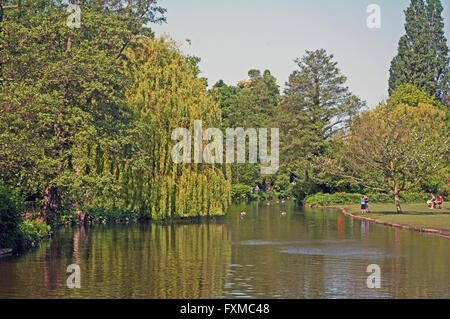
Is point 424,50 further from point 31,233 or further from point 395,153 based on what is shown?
point 31,233

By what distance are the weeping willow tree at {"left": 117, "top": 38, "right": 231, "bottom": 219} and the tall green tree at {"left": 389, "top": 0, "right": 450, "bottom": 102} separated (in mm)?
53208

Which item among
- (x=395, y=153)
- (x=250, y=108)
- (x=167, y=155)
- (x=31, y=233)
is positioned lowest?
(x=31, y=233)

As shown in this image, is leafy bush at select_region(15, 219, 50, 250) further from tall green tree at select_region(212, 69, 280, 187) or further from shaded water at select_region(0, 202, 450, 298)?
tall green tree at select_region(212, 69, 280, 187)

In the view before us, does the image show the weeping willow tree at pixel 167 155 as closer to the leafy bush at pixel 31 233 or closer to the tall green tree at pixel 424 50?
the leafy bush at pixel 31 233

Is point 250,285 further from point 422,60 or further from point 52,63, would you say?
point 422,60

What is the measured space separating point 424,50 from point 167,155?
59.9 m

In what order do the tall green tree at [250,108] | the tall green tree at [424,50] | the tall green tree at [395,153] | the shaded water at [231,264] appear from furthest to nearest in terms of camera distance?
the tall green tree at [250,108], the tall green tree at [424,50], the tall green tree at [395,153], the shaded water at [231,264]

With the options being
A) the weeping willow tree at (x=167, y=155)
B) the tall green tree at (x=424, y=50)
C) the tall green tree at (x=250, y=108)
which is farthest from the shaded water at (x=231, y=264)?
the tall green tree at (x=424, y=50)

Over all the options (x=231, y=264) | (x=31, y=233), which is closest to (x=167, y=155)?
(x=31, y=233)

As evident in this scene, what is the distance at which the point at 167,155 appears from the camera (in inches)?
2021

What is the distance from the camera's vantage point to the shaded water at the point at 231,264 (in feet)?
67.8

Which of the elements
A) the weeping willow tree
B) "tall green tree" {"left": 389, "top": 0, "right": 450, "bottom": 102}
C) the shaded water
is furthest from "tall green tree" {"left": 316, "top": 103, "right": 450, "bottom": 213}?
"tall green tree" {"left": 389, "top": 0, "right": 450, "bottom": 102}

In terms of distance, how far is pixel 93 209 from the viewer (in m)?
50.6

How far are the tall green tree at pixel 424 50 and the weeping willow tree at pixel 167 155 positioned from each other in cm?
5321
